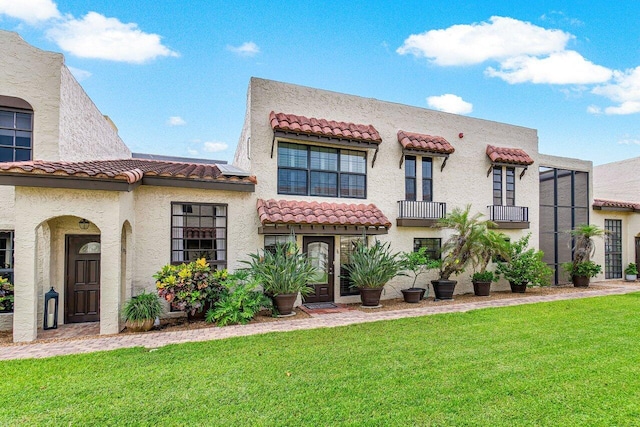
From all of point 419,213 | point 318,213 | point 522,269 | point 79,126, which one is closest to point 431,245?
point 419,213

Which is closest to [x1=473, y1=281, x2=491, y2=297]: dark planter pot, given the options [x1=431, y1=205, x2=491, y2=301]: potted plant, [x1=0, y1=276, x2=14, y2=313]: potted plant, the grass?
[x1=431, y1=205, x2=491, y2=301]: potted plant

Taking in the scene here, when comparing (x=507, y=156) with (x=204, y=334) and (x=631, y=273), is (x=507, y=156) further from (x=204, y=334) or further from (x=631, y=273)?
(x=204, y=334)

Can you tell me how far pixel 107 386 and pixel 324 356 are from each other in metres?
3.54

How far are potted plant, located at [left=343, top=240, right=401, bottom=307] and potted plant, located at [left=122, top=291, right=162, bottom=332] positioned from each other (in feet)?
19.7

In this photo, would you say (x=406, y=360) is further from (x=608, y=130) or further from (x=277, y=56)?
(x=608, y=130)

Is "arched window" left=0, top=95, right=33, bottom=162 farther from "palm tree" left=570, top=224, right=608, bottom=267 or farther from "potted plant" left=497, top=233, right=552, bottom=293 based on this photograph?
"palm tree" left=570, top=224, right=608, bottom=267

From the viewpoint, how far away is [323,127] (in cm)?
1124

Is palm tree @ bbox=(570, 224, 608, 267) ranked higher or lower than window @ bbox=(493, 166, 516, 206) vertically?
lower

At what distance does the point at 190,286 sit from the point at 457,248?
9.23 m

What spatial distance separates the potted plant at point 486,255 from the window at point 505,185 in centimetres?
268

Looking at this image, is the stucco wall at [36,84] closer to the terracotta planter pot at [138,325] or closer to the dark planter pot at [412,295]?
the terracotta planter pot at [138,325]

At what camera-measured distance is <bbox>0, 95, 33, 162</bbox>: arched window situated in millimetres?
8523

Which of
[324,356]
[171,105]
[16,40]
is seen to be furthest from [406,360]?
[171,105]

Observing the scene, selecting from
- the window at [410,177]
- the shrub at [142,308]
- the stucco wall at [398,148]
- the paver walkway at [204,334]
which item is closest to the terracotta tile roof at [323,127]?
the stucco wall at [398,148]
